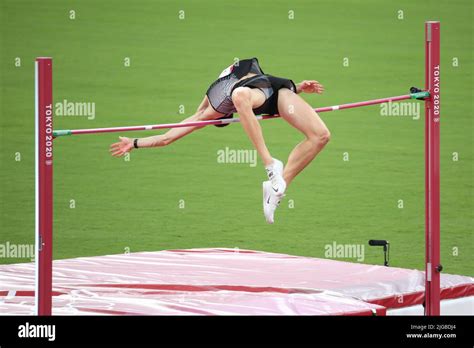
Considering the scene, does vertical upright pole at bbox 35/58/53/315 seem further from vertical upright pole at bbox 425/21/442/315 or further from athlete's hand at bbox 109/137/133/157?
vertical upright pole at bbox 425/21/442/315

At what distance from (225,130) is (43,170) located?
7.76 meters

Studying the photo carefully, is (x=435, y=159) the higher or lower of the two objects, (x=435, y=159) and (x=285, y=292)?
the higher

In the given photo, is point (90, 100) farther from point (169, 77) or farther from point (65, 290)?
point (65, 290)

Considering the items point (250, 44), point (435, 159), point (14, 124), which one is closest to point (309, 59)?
point (250, 44)

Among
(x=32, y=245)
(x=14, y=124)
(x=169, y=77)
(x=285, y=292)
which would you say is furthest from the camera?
(x=169, y=77)

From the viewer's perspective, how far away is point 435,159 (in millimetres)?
6453

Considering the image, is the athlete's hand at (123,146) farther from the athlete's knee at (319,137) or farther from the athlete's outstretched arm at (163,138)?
the athlete's knee at (319,137)

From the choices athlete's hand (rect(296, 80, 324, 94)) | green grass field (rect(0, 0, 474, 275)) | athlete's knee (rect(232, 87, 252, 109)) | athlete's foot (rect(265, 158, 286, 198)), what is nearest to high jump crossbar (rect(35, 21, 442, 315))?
athlete's knee (rect(232, 87, 252, 109))

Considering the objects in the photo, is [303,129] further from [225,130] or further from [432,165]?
[225,130]

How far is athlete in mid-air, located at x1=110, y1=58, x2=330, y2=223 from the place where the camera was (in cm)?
613

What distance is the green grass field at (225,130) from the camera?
9.76m

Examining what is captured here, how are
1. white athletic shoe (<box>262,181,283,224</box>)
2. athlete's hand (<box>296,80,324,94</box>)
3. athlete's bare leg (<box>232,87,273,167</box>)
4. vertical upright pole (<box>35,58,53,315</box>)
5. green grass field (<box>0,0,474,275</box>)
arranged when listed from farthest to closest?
green grass field (<box>0,0,474,275</box>) → athlete's hand (<box>296,80,324,94</box>) → white athletic shoe (<box>262,181,283,224</box>) → athlete's bare leg (<box>232,87,273,167</box>) → vertical upright pole (<box>35,58,53,315</box>)

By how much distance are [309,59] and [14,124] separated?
4125 millimetres

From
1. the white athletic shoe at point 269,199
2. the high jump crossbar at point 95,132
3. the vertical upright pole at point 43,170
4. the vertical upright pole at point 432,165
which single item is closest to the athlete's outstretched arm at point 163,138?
the high jump crossbar at point 95,132
